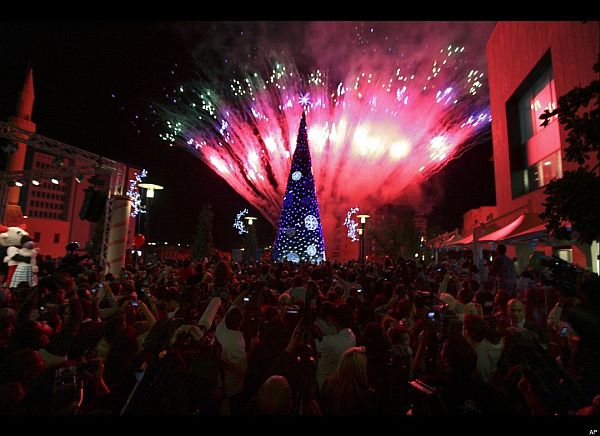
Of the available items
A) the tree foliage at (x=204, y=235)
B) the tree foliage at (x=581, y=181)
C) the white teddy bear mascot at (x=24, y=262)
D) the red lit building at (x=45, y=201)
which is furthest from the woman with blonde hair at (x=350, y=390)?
the tree foliage at (x=204, y=235)


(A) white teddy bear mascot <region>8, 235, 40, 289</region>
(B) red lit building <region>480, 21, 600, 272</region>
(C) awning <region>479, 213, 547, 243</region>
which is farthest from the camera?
(B) red lit building <region>480, 21, 600, 272</region>

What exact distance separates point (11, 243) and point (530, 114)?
24058 millimetres

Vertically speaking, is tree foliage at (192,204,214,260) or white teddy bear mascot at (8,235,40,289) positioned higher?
tree foliage at (192,204,214,260)

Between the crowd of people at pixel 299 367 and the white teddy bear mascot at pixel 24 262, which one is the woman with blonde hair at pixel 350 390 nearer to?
the crowd of people at pixel 299 367

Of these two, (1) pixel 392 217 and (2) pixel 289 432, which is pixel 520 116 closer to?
(2) pixel 289 432

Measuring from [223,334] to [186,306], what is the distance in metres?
1.32

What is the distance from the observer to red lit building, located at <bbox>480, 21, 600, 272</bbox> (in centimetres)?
1270

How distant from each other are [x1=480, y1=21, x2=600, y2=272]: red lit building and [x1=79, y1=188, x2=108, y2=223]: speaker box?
15.7m

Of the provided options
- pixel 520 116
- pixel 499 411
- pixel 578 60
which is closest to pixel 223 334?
pixel 499 411

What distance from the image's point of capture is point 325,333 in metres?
5.05

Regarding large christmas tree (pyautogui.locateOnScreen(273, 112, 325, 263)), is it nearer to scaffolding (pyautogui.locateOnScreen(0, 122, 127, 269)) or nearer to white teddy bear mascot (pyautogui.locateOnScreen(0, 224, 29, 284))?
scaffolding (pyautogui.locateOnScreen(0, 122, 127, 269))

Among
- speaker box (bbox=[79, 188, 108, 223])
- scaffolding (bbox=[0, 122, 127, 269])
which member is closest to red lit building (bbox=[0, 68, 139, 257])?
scaffolding (bbox=[0, 122, 127, 269])

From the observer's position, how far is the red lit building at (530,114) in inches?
500

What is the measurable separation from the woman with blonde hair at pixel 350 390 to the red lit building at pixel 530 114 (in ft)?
33.7
